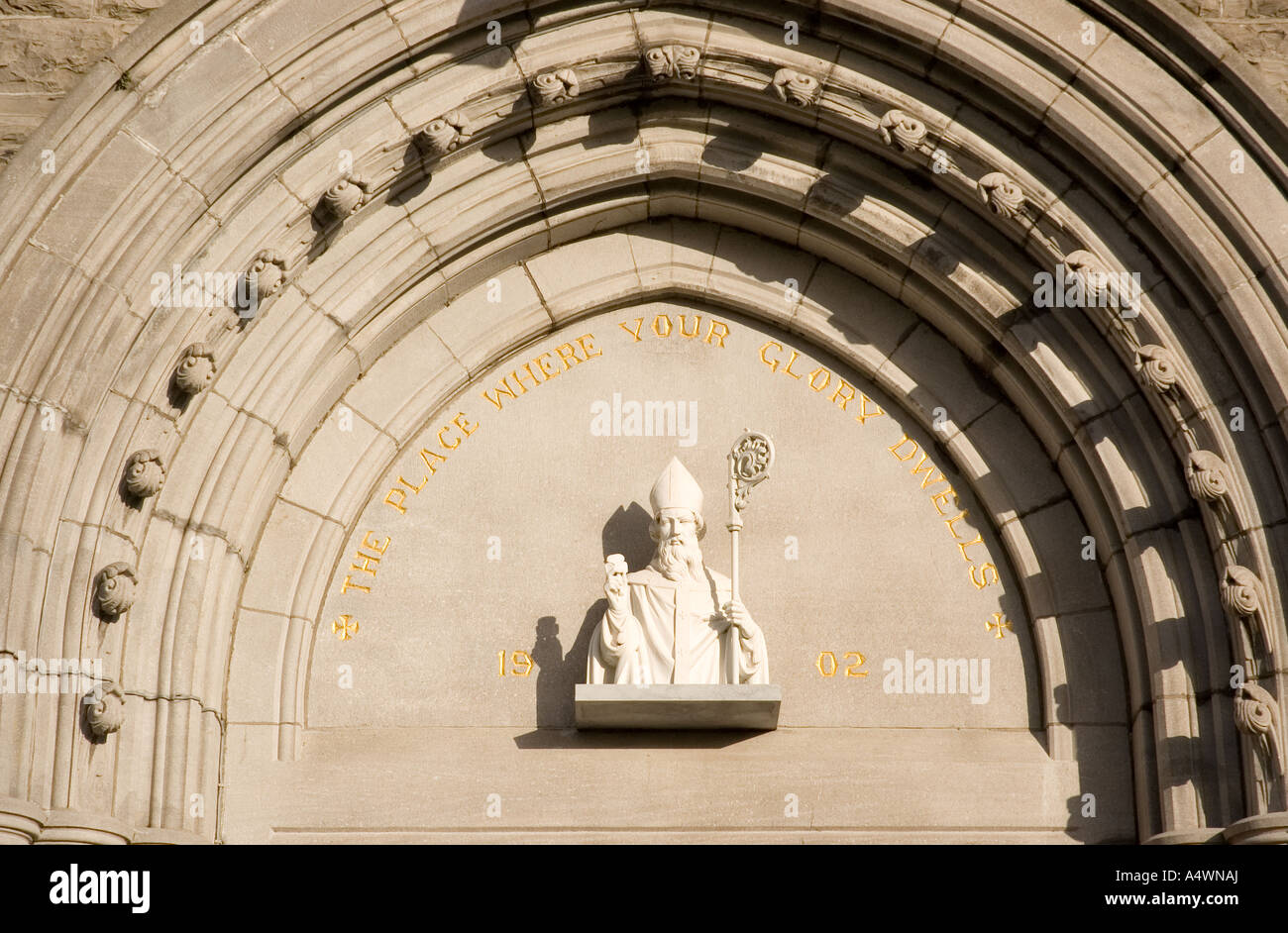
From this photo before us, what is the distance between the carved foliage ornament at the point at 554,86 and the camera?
41.8ft

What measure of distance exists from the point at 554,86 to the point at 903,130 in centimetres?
200

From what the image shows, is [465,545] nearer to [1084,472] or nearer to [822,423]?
[822,423]

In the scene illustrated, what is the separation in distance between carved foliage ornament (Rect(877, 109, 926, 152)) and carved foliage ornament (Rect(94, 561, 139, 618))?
485 centimetres

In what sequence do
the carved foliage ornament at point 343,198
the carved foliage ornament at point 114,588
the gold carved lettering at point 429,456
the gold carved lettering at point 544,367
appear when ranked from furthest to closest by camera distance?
the gold carved lettering at point 544,367 < the gold carved lettering at point 429,456 < the carved foliage ornament at point 343,198 < the carved foliage ornament at point 114,588

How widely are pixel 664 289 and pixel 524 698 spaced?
2.67 metres

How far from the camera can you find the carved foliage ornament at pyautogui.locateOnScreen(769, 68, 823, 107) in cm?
1277

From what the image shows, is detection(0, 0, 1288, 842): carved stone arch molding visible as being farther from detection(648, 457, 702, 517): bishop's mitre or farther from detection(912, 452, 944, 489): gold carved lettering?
detection(648, 457, 702, 517): bishop's mitre

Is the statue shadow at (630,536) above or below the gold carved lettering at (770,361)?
below

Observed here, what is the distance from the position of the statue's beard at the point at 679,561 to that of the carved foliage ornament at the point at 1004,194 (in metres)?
2.55

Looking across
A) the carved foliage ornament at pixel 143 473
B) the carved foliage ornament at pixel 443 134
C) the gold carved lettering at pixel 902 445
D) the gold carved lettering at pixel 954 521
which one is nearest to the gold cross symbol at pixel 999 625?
the gold carved lettering at pixel 954 521

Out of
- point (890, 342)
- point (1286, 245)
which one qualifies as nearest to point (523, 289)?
point (890, 342)

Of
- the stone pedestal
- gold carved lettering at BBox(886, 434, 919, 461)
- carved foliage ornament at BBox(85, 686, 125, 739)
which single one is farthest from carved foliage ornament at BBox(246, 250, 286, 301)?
gold carved lettering at BBox(886, 434, 919, 461)

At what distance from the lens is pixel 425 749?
1234 centimetres

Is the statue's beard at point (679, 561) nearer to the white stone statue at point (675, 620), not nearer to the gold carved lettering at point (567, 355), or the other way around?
the white stone statue at point (675, 620)
